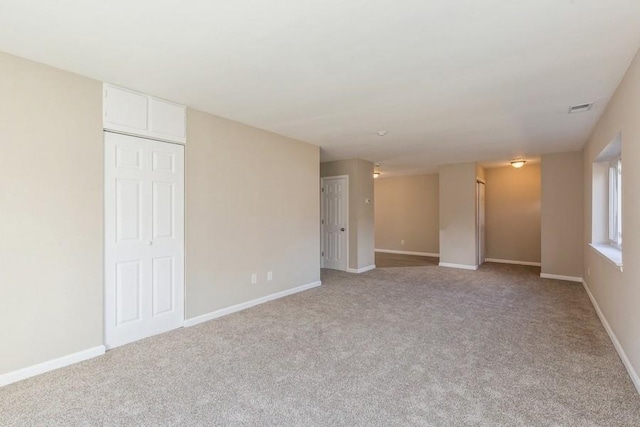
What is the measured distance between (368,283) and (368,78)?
3.71 metres

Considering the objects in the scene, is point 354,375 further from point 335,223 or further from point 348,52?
point 335,223

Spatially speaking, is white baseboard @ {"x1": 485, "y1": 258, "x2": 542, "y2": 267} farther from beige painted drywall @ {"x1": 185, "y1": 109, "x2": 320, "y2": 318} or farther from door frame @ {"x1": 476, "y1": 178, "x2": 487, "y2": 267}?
beige painted drywall @ {"x1": 185, "y1": 109, "x2": 320, "y2": 318}

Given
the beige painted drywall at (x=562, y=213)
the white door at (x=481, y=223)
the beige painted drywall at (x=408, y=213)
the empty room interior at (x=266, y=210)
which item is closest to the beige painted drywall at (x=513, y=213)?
the white door at (x=481, y=223)

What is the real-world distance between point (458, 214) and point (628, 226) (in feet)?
15.0

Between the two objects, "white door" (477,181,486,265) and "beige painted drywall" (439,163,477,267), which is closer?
"beige painted drywall" (439,163,477,267)

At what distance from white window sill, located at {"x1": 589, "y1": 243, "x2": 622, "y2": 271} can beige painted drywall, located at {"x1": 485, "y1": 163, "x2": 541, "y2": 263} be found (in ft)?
11.1

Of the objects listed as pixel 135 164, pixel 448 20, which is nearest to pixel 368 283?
pixel 135 164

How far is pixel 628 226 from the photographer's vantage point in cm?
263

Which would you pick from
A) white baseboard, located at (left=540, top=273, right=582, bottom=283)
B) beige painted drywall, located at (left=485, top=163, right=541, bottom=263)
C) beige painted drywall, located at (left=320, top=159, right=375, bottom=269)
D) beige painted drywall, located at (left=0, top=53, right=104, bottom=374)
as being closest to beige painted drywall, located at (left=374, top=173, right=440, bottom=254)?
beige painted drywall, located at (left=485, top=163, right=541, bottom=263)

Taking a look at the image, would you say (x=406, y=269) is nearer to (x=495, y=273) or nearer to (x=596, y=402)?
(x=495, y=273)

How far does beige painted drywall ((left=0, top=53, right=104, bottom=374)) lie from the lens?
7.89ft

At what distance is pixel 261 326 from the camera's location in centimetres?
354

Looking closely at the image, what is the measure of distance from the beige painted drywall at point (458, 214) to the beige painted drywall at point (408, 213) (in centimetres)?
178

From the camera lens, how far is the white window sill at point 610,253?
3.14 m
